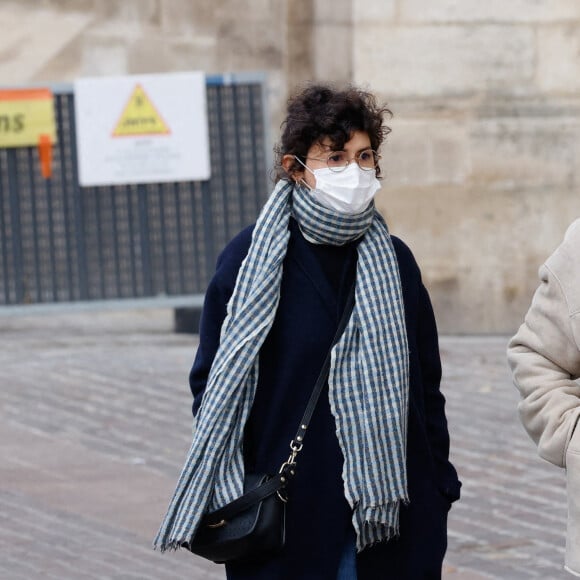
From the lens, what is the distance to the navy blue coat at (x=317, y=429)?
3.35 meters

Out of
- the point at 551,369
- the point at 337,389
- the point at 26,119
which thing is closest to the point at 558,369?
the point at 551,369

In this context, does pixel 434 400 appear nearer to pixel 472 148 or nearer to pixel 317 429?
pixel 317 429

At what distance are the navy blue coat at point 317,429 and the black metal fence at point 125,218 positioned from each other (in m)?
6.41

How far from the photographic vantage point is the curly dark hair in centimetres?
339

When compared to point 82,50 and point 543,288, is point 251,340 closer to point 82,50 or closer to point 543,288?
point 543,288

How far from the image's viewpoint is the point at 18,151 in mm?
9750

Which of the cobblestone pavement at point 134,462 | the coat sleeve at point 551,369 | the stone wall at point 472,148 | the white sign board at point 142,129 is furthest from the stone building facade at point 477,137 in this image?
the coat sleeve at point 551,369

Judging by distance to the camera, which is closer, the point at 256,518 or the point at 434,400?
the point at 256,518

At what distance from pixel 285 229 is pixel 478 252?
6588mm

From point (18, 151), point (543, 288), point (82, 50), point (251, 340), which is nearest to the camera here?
point (543, 288)

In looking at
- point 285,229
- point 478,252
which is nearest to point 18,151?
point 478,252

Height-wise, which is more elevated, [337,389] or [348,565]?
[337,389]

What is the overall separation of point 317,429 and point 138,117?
652cm

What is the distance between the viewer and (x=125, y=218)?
9859 millimetres
